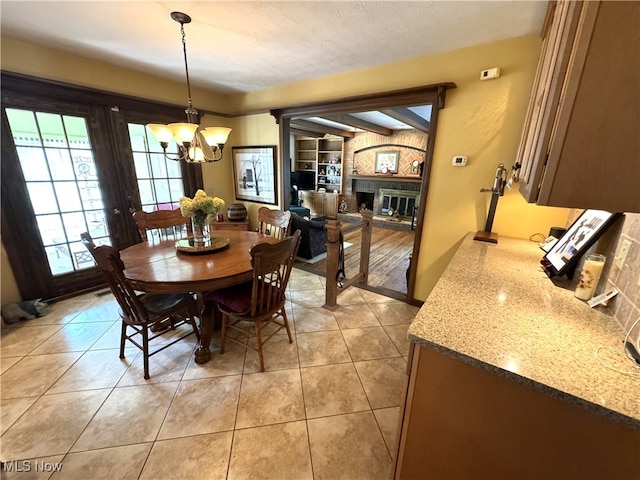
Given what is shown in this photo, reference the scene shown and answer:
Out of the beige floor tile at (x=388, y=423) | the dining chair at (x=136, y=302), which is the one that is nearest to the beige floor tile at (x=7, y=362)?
the dining chair at (x=136, y=302)

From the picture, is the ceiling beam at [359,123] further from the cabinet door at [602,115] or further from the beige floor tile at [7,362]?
the beige floor tile at [7,362]

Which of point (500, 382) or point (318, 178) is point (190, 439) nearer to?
point (500, 382)

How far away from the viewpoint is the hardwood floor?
135 inches

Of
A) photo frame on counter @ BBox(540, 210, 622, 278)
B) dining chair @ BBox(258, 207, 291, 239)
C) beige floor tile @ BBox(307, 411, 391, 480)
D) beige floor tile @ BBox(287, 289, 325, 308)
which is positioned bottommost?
beige floor tile @ BBox(307, 411, 391, 480)

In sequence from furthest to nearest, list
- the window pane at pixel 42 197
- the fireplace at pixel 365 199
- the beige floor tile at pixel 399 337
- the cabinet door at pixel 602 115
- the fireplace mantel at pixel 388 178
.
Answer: the fireplace at pixel 365 199
the fireplace mantel at pixel 388 178
the window pane at pixel 42 197
the beige floor tile at pixel 399 337
the cabinet door at pixel 602 115

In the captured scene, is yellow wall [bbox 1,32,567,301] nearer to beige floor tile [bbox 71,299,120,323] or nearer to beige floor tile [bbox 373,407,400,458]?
beige floor tile [bbox 71,299,120,323]

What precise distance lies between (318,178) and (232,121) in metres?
4.13

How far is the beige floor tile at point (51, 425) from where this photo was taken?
1337 millimetres

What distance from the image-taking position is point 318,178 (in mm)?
7887

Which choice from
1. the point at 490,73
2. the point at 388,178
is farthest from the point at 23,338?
the point at 388,178

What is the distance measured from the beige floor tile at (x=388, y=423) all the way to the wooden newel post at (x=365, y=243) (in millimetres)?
1732

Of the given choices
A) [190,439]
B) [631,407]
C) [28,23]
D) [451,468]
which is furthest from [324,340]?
[28,23]

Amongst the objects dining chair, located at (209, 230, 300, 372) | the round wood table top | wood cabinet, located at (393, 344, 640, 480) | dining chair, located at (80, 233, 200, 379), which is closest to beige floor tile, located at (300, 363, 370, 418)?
dining chair, located at (209, 230, 300, 372)

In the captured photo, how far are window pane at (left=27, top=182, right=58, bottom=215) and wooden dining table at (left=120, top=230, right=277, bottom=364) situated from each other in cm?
135
